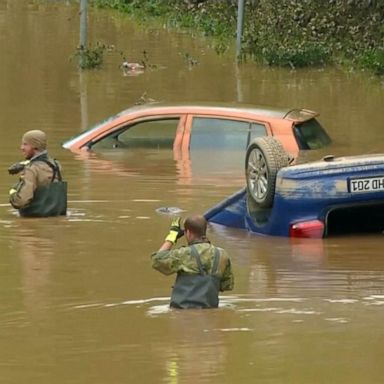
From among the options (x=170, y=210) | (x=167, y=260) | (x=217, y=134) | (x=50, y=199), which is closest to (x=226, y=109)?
(x=217, y=134)

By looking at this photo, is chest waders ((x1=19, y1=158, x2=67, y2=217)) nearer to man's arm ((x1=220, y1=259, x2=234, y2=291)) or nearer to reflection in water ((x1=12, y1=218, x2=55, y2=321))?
reflection in water ((x1=12, y1=218, x2=55, y2=321))

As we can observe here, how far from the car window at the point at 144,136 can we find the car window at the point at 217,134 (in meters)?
0.26

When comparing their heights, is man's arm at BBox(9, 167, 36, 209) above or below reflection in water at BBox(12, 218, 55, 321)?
above

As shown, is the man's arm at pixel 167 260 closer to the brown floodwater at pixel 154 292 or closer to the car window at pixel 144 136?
the brown floodwater at pixel 154 292

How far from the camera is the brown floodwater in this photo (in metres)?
6.92

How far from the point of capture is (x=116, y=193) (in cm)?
1315

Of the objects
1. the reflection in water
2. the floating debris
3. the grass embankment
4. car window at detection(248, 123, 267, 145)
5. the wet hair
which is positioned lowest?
the reflection in water

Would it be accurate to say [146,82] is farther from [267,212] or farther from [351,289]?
[351,289]

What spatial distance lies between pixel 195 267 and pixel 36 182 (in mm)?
3648

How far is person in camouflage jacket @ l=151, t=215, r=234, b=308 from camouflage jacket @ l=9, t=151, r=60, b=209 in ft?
11.2

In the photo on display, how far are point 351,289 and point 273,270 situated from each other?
932 mm

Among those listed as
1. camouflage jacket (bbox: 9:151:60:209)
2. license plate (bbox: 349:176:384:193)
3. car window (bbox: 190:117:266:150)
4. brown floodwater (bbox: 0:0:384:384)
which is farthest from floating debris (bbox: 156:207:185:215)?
car window (bbox: 190:117:266:150)

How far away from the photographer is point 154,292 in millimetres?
8758

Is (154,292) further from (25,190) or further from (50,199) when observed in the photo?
(50,199)
